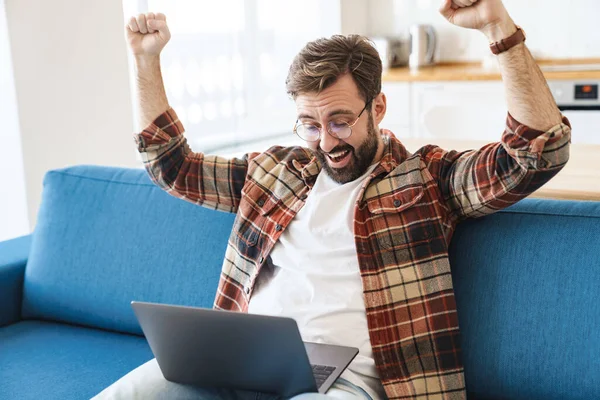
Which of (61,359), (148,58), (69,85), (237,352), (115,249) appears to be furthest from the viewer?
(69,85)

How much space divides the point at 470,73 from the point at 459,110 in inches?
8.6

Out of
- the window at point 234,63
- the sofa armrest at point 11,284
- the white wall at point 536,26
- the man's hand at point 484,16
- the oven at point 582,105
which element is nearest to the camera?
the man's hand at point 484,16

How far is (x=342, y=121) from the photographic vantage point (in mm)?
1707

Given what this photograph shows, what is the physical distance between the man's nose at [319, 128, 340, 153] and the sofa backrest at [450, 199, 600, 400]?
346 millimetres

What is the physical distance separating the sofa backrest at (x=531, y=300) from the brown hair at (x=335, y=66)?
1.32 ft

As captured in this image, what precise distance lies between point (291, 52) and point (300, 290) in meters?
2.97

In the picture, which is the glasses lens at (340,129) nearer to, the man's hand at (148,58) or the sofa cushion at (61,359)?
the man's hand at (148,58)

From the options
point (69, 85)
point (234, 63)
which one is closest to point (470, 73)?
point (234, 63)

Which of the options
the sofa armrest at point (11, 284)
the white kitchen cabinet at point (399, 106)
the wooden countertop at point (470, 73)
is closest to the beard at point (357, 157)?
the sofa armrest at point (11, 284)

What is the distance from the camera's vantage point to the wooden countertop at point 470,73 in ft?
13.0

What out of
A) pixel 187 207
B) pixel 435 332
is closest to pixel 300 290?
pixel 435 332

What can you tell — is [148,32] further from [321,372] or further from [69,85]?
[69,85]

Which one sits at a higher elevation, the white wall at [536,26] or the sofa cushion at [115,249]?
the white wall at [536,26]

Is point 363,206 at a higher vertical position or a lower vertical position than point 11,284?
higher
